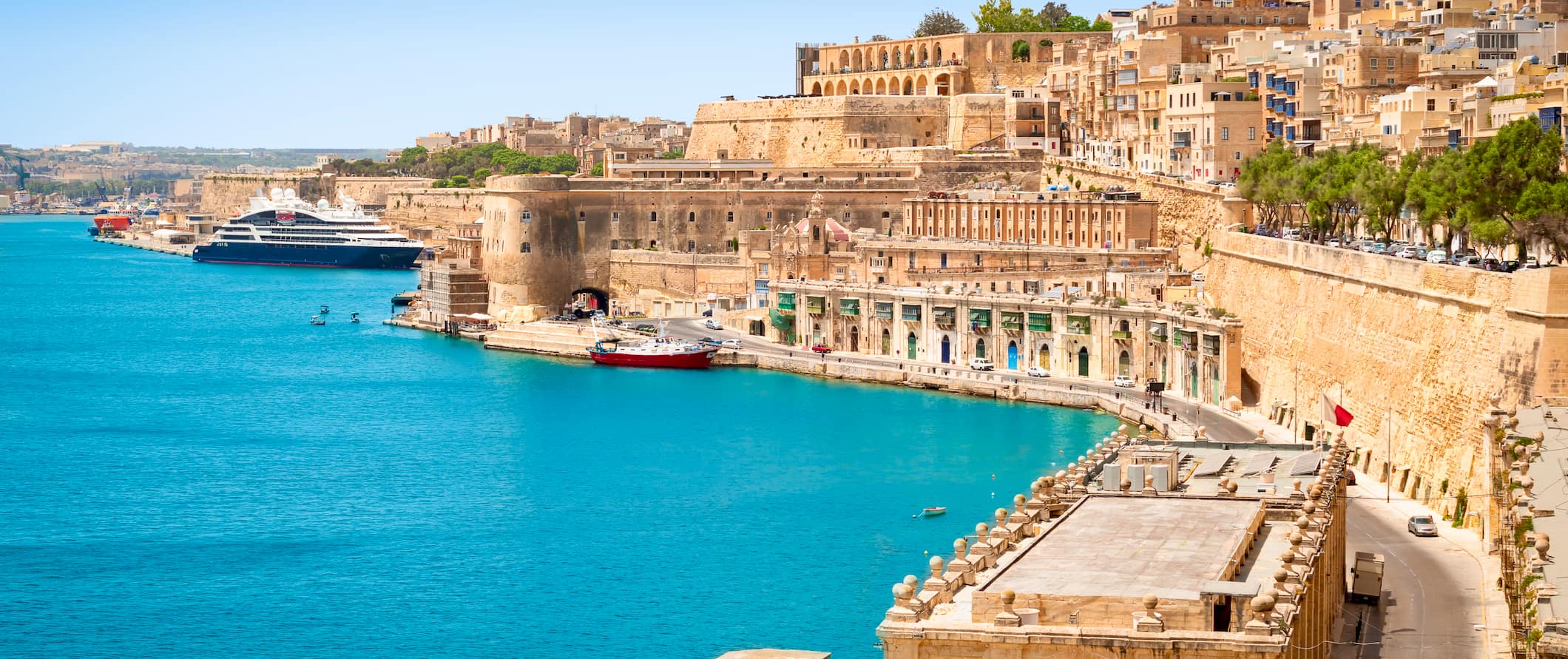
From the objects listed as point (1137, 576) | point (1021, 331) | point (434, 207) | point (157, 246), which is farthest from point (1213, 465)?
point (157, 246)

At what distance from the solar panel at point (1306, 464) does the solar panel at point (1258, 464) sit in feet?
0.80

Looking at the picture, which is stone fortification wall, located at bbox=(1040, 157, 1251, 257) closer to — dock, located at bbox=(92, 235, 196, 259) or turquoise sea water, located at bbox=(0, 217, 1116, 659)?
turquoise sea water, located at bbox=(0, 217, 1116, 659)

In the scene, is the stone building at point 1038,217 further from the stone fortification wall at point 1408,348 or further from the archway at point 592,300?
the stone fortification wall at point 1408,348

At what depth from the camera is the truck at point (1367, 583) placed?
20406 mm

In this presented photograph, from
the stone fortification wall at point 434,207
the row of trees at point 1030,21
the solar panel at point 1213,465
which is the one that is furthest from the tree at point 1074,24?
the solar panel at point 1213,465

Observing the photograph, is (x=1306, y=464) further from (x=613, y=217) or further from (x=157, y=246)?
(x=157, y=246)

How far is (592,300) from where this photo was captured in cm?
6312

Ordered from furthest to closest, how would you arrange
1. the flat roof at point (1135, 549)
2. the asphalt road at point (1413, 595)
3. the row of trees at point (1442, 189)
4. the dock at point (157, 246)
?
1. the dock at point (157, 246)
2. the row of trees at point (1442, 189)
3. the asphalt road at point (1413, 595)
4. the flat roof at point (1135, 549)

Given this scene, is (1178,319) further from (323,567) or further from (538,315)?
(538,315)

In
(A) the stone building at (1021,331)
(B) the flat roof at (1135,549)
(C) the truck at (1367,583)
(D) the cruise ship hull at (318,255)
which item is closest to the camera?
(B) the flat roof at (1135,549)

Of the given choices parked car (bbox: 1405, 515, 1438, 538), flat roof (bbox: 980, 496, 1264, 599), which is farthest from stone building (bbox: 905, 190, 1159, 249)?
flat roof (bbox: 980, 496, 1264, 599)

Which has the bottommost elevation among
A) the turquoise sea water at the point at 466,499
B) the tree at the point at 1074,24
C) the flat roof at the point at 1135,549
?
the turquoise sea water at the point at 466,499

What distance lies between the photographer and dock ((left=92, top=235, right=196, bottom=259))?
120000 millimetres

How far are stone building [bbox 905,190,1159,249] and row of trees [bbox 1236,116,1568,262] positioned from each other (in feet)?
22.4
